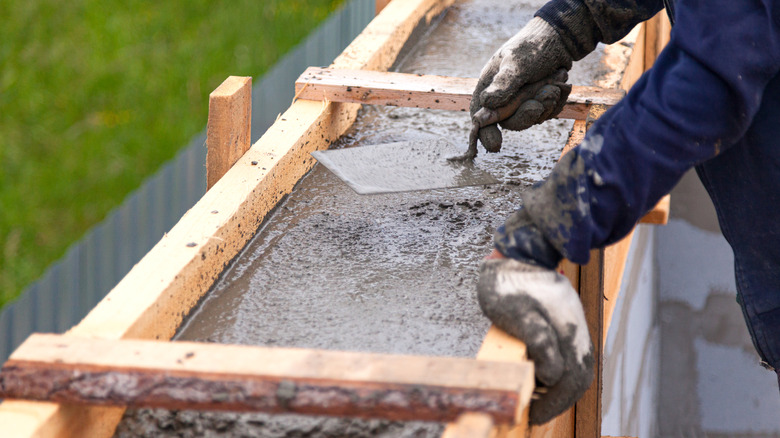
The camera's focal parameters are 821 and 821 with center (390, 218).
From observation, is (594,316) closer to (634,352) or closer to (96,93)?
(634,352)

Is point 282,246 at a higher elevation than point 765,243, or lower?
lower

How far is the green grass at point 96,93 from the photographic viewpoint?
14.3ft

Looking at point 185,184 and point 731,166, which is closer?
point 731,166

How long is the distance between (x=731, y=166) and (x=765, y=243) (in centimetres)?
20

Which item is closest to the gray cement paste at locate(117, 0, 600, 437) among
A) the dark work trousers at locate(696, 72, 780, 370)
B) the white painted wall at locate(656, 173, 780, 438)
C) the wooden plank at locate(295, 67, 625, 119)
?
the wooden plank at locate(295, 67, 625, 119)

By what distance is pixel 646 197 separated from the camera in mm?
1499

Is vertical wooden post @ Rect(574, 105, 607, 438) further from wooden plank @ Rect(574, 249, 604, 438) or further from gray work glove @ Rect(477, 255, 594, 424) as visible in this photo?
gray work glove @ Rect(477, 255, 594, 424)

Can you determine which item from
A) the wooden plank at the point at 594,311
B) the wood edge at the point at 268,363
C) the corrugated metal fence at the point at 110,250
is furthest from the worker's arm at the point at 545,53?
the corrugated metal fence at the point at 110,250

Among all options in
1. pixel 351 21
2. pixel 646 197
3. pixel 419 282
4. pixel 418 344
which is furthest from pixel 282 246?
pixel 351 21

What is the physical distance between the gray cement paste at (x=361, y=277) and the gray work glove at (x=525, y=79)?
0.69ft

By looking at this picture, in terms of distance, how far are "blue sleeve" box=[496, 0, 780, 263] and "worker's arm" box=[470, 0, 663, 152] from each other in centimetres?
73

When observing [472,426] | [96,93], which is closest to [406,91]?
[472,426]

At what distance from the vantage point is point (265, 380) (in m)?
1.32

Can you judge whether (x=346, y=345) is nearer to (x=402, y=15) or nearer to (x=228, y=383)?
(x=228, y=383)
